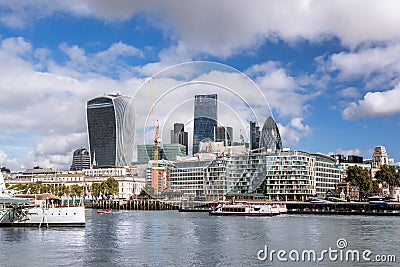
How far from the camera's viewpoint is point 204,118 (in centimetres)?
15962

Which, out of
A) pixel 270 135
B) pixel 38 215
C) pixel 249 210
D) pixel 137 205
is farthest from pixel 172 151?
pixel 38 215

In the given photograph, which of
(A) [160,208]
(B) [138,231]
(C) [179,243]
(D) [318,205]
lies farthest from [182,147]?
(C) [179,243]

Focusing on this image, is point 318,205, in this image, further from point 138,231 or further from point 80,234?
point 80,234

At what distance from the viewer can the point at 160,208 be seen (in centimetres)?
13862

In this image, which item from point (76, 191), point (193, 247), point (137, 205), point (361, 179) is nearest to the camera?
point (193, 247)

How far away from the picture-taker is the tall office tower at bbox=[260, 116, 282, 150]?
156500 millimetres

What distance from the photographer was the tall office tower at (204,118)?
14925 cm

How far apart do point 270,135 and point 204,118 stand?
822 inches

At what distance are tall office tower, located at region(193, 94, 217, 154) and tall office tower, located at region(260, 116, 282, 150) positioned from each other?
15.2 metres

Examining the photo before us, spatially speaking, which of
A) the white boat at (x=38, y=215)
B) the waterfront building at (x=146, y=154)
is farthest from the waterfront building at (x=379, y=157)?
the white boat at (x=38, y=215)

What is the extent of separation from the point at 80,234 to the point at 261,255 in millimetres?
21980

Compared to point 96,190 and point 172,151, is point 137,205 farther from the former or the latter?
point 172,151

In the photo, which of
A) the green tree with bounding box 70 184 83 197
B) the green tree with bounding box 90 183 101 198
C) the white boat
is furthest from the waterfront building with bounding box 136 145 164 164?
the white boat

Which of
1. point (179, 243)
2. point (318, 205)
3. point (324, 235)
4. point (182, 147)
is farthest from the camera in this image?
point (182, 147)
